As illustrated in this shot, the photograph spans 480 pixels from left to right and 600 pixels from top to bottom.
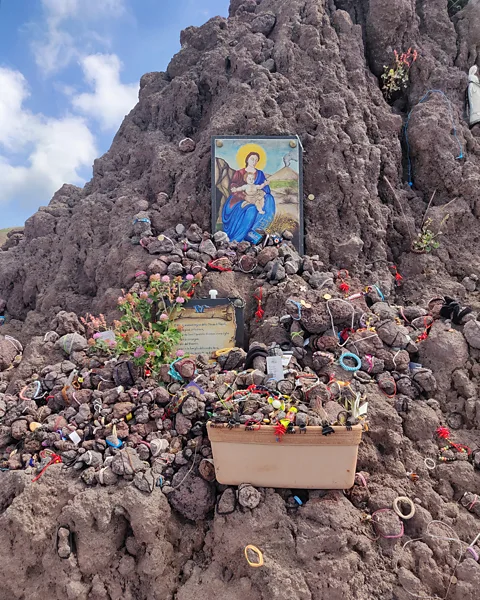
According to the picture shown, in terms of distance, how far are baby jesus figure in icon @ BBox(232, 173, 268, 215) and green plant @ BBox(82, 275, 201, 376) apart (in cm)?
159

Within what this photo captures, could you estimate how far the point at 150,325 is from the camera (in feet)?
15.9

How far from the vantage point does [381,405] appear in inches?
154

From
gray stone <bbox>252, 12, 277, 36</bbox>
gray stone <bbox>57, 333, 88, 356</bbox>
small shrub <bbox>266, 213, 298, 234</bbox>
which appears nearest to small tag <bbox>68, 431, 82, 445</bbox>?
gray stone <bbox>57, 333, 88, 356</bbox>

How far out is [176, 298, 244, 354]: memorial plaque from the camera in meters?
5.05

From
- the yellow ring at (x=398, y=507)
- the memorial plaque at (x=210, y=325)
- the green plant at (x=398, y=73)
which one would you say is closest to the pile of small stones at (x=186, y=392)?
the memorial plaque at (x=210, y=325)

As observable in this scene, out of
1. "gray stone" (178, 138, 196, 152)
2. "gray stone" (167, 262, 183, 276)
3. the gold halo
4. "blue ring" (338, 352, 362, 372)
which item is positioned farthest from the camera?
"gray stone" (178, 138, 196, 152)

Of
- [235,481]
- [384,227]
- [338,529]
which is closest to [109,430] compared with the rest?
[235,481]

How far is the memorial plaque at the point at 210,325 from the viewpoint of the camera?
16.6ft

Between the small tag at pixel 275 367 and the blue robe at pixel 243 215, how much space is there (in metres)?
2.44

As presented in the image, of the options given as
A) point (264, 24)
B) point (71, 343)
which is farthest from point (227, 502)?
point (264, 24)

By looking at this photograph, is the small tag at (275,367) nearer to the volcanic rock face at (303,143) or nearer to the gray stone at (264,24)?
the volcanic rock face at (303,143)

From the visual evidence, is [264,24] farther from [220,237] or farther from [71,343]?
[71,343]

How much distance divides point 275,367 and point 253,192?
3.14 meters

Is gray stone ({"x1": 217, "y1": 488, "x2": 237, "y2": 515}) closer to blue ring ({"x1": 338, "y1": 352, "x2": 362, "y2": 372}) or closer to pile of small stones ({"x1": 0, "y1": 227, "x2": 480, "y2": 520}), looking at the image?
pile of small stones ({"x1": 0, "y1": 227, "x2": 480, "y2": 520})
